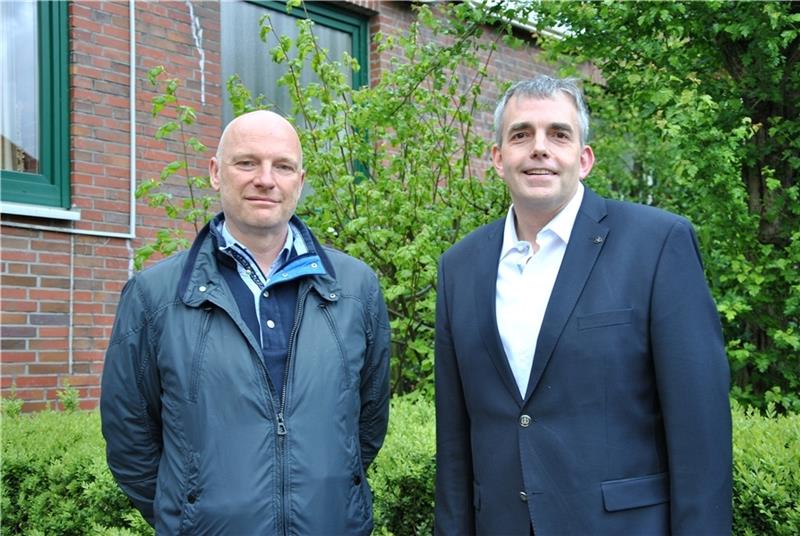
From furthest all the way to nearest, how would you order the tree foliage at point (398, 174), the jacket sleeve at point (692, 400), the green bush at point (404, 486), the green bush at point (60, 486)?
the tree foliage at point (398, 174)
the green bush at point (60, 486)
the green bush at point (404, 486)
the jacket sleeve at point (692, 400)

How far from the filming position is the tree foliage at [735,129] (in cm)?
514

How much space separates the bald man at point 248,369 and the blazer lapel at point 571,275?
2.07ft

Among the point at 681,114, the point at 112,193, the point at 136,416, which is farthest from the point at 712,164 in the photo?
the point at 112,193

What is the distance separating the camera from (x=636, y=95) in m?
5.49

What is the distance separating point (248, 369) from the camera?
269cm

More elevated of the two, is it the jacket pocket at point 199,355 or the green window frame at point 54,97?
the green window frame at point 54,97

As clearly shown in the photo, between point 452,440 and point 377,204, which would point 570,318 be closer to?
point 452,440

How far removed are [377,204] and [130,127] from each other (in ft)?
7.84

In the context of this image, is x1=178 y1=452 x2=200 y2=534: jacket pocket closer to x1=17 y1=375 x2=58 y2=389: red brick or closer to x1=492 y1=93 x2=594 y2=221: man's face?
x1=492 y1=93 x2=594 y2=221: man's face

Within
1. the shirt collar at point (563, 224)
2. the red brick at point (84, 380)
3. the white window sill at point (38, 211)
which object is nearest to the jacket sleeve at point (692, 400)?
the shirt collar at point (563, 224)

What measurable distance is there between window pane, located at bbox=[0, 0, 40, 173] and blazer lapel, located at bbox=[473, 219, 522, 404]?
15.3 feet

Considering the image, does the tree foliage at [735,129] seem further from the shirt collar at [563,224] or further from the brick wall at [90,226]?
the brick wall at [90,226]

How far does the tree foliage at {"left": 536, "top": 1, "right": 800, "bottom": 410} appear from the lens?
5137mm

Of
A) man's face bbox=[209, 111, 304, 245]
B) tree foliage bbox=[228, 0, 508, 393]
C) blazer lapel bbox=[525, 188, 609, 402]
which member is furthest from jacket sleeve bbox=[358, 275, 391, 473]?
tree foliage bbox=[228, 0, 508, 393]
